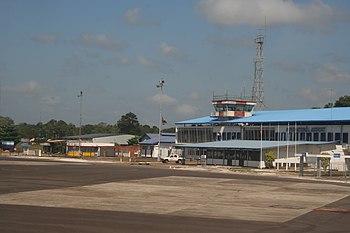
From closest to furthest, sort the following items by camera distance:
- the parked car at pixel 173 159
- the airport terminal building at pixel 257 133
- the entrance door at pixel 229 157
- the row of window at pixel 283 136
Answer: the airport terminal building at pixel 257 133, the row of window at pixel 283 136, the entrance door at pixel 229 157, the parked car at pixel 173 159

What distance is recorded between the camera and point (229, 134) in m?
110

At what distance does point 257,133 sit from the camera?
10294 cm

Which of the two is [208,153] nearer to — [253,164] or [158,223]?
[253,164]

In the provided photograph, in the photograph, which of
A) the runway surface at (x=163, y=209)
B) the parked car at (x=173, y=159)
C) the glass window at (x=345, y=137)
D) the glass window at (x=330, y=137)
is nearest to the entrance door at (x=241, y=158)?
the parked car at (x=173, y=159)

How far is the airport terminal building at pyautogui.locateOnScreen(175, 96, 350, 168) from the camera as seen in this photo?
85.8 meters

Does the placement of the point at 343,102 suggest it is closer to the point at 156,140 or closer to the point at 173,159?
the point at 156,140

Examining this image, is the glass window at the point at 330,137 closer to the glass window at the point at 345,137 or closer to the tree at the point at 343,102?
the glass window at the point at 345,137

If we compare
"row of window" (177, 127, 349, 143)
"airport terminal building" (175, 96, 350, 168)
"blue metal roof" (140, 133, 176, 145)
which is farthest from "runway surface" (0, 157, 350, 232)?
"blue metal roof" (140, 133, 176, 145)

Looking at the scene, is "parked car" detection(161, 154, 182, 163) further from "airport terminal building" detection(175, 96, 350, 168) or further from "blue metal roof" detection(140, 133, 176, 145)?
"blue metal roof" detection(140, 133, 176, 145)

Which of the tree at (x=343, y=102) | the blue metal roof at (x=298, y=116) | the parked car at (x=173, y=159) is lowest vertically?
the parked car at (x=173, y=159)

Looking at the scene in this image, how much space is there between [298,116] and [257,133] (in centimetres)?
→ 859

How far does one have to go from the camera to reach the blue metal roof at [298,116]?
92000mm

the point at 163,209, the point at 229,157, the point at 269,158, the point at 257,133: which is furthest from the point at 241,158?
the point at 163,209

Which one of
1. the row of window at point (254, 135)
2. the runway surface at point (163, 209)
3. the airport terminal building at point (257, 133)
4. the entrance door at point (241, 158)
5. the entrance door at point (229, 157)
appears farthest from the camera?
the entrance door at point (229, 157)
